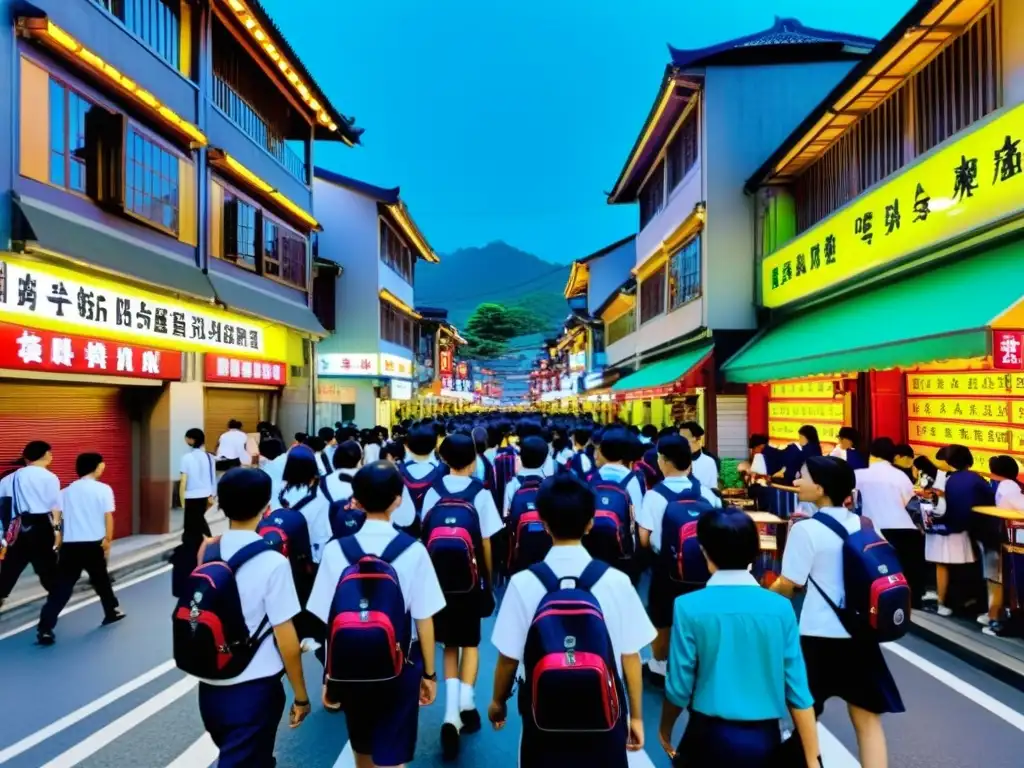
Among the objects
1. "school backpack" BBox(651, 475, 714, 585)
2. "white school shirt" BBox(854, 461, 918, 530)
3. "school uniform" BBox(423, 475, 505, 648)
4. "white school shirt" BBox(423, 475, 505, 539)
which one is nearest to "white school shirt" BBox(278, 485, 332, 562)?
"white school shirt" BBox(423, 475, 505, 539)

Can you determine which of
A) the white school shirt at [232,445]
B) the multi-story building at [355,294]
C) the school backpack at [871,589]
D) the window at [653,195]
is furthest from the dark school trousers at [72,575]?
the multi-story building at [355,294]

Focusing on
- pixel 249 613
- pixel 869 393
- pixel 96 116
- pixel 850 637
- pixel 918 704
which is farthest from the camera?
pixel 869 393

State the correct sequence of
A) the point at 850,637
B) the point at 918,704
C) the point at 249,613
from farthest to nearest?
the point at 918,704
the point at 850,637
the point at 249,613

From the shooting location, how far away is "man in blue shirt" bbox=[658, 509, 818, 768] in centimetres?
277

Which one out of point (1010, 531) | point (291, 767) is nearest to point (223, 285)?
point (291, 767)

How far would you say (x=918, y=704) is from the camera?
17.9 ft

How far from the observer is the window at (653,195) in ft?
77.0

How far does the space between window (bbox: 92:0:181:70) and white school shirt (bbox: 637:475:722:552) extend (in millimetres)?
11633

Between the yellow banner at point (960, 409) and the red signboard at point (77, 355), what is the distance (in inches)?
516

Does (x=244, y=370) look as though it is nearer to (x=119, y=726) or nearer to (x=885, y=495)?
(x=119, y=726)

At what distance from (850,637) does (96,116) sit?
40.1 ft

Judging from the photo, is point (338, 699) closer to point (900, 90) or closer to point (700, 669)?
point (700, 669)

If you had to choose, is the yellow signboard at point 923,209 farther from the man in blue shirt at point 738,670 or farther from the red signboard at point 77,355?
the red signboard at point 77,355

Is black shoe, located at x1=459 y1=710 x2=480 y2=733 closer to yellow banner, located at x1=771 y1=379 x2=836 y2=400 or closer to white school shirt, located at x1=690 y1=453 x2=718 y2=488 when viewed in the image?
white school shirt, located at x1=690 y1=453 x2=718 y2=488
